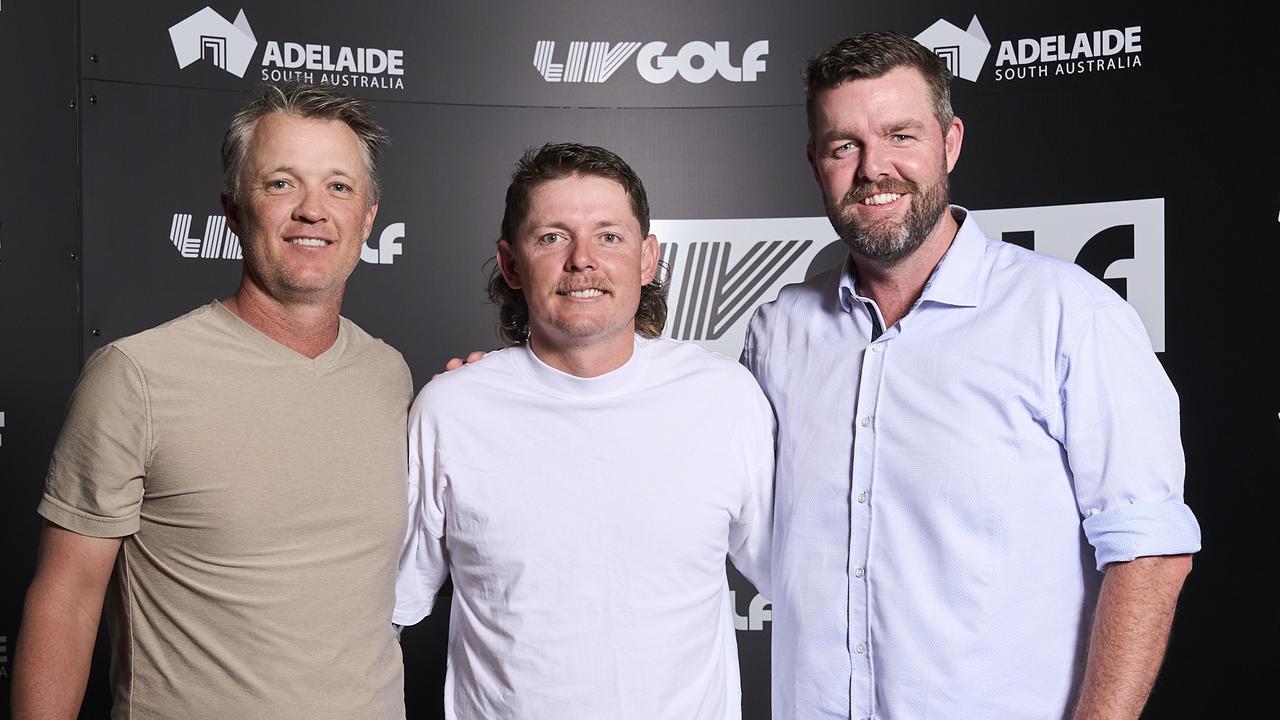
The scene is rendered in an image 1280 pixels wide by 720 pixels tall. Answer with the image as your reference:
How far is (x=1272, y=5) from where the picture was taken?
2660 millimetres

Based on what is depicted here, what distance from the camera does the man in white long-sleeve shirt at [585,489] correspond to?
60.7 inches

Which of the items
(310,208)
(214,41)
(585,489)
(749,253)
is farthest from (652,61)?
(585,489)

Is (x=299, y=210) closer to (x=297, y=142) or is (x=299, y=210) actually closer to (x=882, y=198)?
(x=297, y=142)

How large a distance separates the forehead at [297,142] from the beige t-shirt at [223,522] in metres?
0.25

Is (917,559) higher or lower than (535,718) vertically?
higher

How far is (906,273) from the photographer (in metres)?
1.65

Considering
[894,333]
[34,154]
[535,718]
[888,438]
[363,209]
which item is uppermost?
[34,154]

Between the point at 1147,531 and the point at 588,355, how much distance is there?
2.74ft

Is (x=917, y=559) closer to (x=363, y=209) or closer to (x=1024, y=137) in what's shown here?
(x=363, y=209)

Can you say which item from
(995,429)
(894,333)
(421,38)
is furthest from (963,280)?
(421,38)

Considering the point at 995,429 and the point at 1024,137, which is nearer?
the point at 995,429

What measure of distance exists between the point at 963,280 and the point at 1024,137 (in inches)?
59.1

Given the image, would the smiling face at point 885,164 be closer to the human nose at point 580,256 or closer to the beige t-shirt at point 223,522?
the human nose at point 580,256

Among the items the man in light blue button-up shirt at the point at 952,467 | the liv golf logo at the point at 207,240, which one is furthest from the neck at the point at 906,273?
the liv golf logo at the point at 207,240
